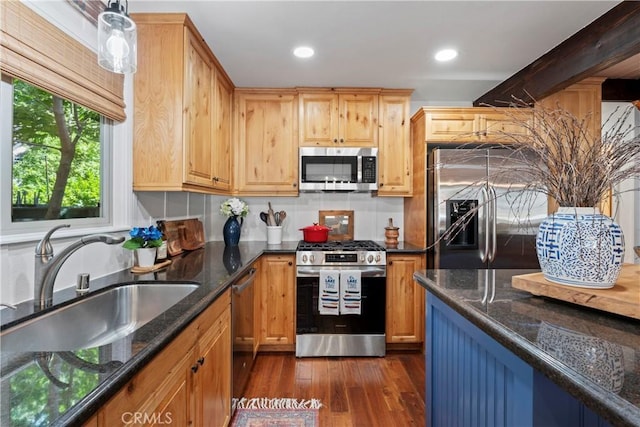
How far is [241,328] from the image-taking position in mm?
2084

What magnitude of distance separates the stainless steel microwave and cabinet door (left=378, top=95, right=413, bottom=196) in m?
0.12

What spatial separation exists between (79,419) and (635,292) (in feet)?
4.52

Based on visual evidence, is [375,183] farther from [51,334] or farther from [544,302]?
[51,334]

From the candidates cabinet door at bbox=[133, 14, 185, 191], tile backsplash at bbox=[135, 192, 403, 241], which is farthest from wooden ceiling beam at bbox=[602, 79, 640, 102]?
cabinet door at bbox=[133, 14, 185, 191]

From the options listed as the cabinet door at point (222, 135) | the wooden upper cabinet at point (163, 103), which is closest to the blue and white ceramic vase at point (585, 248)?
the wooden upper cabinet at point (163, 103)

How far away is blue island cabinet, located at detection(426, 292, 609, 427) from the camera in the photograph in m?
0.81

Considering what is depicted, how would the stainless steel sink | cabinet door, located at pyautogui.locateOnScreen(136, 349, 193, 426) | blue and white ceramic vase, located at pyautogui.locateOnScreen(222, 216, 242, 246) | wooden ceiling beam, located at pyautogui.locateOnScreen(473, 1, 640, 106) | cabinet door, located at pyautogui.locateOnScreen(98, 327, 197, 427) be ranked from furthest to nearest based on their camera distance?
blue and white ceramic vase, located at pyautogui.locateOnScreen(222, 216, 242, 246)
wooden ceiling beam, located at pyautogui.locateOnScreen(473, 1, 640, 106)
the stainless steel sink
cabinet door, located at pyautogui.locateOnScreen(136, 349, 193, 426)
cabinet door, located at pyautogui.locateOnScreen(98, 327, 197, 427)

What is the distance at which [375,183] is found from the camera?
308cm

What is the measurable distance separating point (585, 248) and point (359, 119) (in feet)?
7.92

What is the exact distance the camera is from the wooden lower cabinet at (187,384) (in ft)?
2.68

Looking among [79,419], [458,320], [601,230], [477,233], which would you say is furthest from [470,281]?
[477,233]

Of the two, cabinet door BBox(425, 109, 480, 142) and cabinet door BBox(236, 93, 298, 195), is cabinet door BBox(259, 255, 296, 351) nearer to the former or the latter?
cabinet door BBox(236, 93, 298, 195)

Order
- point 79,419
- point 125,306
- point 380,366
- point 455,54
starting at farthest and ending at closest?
1. point 380,366
2. point 455,54
3. point 125,306
4. point 79,419

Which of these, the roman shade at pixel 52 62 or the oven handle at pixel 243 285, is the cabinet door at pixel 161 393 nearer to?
the oven handle at pixel 243 285
